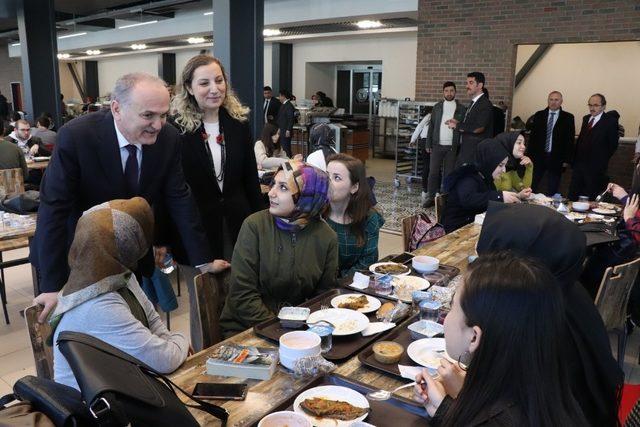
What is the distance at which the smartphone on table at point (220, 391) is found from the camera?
4.96 ft

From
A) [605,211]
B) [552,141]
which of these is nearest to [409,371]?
[605,211]

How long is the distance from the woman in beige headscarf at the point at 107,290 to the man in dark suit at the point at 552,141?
7336 mm

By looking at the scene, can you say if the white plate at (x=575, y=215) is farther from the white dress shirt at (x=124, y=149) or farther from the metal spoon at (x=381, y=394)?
the white dress shirt at (x=124, y=149)

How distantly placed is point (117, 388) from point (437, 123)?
7868 millimetres

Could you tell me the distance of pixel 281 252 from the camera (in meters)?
2.33

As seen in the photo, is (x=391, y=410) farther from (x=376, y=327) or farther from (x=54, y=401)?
(x=54, y=401)

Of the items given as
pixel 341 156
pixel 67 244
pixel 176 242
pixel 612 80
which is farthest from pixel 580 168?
pixel 67 244

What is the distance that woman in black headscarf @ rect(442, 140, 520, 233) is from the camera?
3900 millimetres

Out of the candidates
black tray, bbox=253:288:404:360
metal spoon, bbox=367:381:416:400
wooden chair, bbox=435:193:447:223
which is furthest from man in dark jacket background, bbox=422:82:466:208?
metal spoon, bbox=367:381:416:400

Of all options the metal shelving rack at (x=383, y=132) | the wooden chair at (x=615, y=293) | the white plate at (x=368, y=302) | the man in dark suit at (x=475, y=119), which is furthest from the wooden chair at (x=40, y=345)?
the metal shelving rack at (x=383, y=132)

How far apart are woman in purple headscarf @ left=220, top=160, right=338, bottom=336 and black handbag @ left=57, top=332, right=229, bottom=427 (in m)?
1.00

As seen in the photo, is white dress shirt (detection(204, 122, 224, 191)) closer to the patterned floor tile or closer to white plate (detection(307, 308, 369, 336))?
white plate (detection(307, 308, 369, 336))

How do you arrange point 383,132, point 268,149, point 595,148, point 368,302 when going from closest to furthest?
point 368,302, point 268,149, point 595,148, point 383,132

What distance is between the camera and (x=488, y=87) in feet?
28.7
